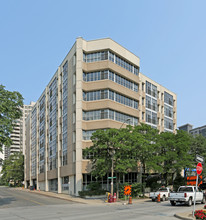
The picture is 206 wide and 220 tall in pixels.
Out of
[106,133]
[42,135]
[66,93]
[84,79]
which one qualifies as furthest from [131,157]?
[42,135]

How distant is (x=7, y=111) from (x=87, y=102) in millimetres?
16291

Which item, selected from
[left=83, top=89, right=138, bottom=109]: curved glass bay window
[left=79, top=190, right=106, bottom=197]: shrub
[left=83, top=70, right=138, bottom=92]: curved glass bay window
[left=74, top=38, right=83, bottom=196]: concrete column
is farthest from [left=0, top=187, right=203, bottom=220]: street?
[left=83, top=70, right=138, bottom=92]: curved glass bay window

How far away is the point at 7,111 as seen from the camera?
3781cm

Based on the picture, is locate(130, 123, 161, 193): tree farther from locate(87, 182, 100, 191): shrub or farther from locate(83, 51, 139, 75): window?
locate(83, 51, 139, 75): window

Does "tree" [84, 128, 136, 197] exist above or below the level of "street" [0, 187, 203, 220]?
above

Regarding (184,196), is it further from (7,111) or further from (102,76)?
(102,76)

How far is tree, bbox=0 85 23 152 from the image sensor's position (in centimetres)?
3591

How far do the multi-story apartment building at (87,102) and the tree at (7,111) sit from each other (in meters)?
A: 13.1

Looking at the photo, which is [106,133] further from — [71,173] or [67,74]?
Answer: [67,74]

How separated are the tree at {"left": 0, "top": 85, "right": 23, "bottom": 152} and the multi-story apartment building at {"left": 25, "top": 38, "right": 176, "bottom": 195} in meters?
13.1

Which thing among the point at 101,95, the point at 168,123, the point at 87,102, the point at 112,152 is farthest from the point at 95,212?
the point at 168,123

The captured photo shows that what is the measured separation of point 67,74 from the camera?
57656 millimetres

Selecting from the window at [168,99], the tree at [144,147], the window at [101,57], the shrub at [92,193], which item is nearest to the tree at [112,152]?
the tree at [144,147]

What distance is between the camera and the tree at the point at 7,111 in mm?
35906
